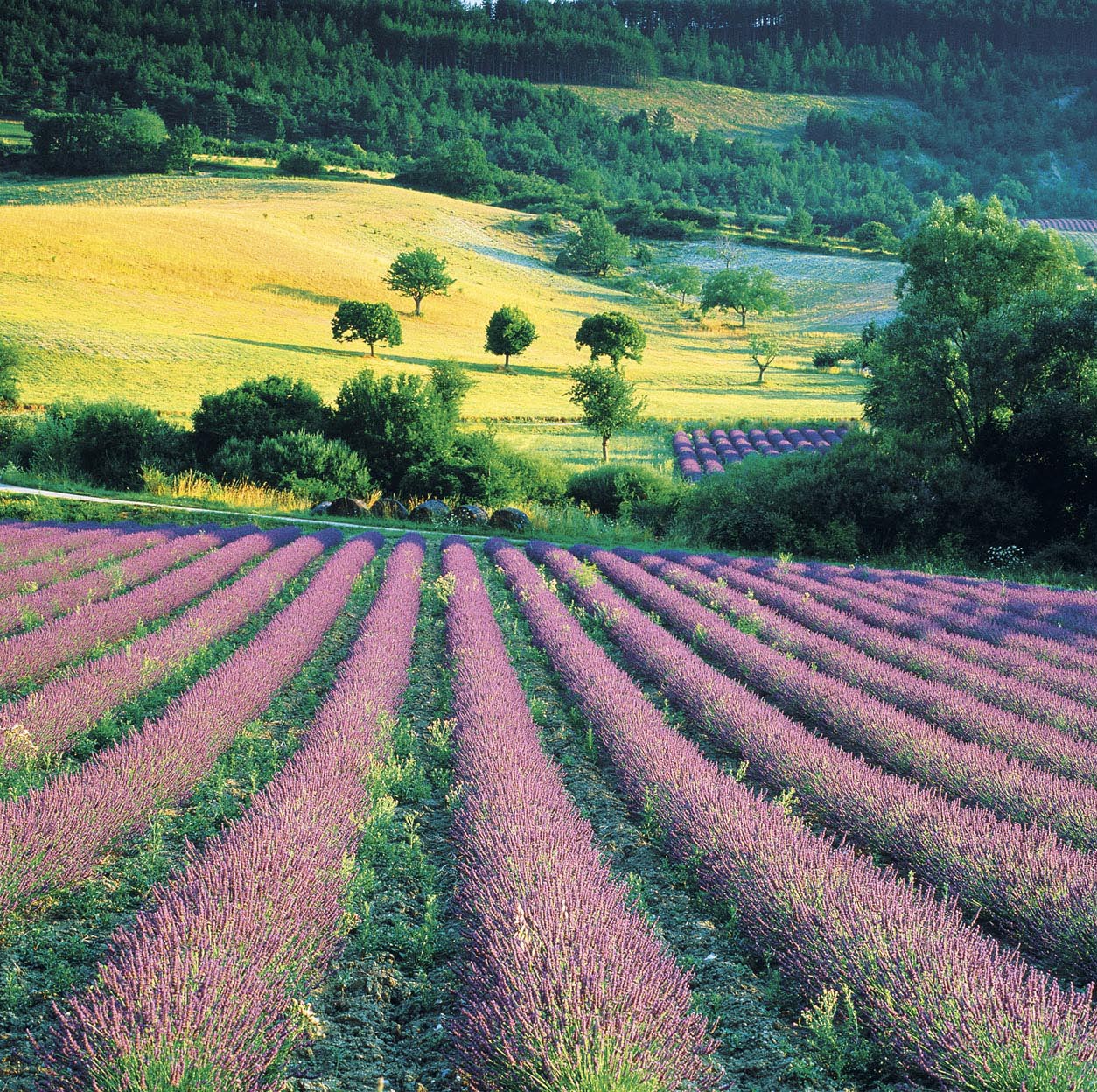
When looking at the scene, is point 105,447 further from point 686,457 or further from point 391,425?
point 686,457

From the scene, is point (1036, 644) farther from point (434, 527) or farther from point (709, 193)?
point (709, 193)

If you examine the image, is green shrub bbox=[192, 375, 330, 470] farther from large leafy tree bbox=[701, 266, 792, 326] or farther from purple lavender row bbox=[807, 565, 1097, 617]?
large leafy tree bbox=[701, 266, 792, 326]

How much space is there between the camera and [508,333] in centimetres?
6012

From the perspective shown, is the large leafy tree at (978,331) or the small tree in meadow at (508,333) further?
the small tree in meadow at (508,333)

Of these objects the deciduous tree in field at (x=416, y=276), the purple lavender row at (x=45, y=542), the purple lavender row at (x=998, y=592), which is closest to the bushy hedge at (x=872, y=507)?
the purple lavender row at (x=998, y=592)

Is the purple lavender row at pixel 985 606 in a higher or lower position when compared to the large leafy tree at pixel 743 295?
lower

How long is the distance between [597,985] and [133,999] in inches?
66.9

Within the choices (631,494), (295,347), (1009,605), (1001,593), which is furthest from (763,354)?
(1009,605)

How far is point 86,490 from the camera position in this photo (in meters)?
26.5

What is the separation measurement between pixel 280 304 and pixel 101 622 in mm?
61714

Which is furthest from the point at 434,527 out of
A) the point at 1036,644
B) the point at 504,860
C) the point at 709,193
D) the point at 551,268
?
the point at 709,193

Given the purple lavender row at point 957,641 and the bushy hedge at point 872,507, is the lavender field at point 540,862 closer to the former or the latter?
the purple lavender row at point 957,641

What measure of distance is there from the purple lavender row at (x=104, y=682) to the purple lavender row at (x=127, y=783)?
46 centimetres

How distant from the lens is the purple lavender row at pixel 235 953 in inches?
104
